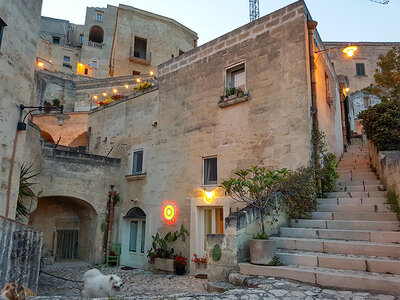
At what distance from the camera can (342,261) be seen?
4477 mm

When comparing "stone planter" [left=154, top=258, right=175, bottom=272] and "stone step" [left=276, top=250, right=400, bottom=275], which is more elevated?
"stone step" [left=276, top=250, right=400, bottom=275]

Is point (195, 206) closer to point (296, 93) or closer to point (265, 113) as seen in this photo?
point (265, 113)

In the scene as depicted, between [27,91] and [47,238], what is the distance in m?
7.49

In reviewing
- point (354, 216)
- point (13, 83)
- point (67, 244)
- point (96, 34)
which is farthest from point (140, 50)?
point (354, 216)

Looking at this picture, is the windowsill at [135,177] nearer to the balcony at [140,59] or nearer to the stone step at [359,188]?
the stone step at [359,188]

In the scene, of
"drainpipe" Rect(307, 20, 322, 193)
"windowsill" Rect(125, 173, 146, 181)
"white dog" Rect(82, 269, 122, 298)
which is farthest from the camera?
"windowsill" Rect(125, 173, 146, 181)

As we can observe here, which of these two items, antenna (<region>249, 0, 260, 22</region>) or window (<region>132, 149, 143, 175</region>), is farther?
antenna (<region>249, 0, 260, 22</region>)

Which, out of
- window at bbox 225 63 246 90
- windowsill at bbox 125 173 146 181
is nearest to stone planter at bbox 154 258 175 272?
windowsill at bbox 125 173 146 181

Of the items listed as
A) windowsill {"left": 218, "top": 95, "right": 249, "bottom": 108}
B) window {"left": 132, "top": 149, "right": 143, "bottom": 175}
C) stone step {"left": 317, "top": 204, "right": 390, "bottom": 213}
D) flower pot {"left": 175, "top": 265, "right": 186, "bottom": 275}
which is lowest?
flower pot {"left": 175, "top": 265, "right": 186, "bottom": 275}

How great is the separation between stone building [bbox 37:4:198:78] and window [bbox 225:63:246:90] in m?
20.4

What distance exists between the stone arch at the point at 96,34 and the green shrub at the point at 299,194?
40592 millimetres

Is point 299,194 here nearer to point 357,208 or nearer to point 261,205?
point 357,208

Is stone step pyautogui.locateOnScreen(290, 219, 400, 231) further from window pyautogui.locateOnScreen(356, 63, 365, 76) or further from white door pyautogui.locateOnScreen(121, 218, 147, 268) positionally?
window pyautogui.locateOnScreen(356, 63, 365, 76)

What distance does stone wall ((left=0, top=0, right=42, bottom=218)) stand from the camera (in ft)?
21.2
